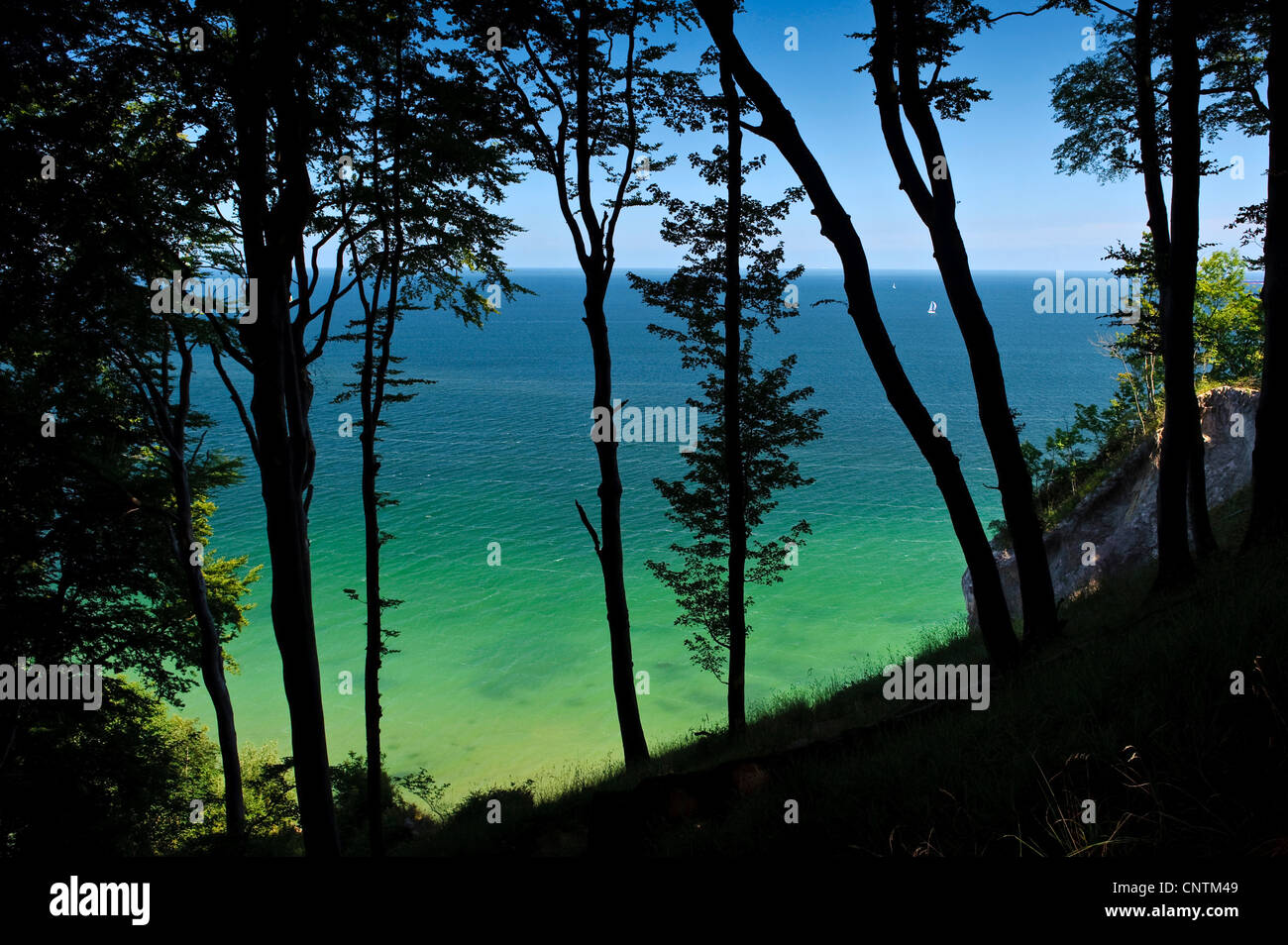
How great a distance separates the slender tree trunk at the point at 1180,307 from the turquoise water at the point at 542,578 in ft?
35.2

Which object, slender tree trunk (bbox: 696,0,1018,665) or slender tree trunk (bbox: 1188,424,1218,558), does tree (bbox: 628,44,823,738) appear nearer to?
slender tree trunk (bbox: 696,0,1018,665)

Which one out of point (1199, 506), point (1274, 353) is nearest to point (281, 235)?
point (1274, 353)

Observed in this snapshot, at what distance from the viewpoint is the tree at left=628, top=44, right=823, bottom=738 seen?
41.7 ft

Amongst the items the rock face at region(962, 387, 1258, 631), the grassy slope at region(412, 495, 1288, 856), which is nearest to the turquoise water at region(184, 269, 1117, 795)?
the rock face at region(962, 387, 1258, 631)

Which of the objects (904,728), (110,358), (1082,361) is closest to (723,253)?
(904,728)

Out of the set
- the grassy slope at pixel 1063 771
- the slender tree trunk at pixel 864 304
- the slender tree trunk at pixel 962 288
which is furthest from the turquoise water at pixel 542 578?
the slender tree trunk at pixel 962 288

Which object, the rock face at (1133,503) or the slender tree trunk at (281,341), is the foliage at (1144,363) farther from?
the slender tree trunk at (281,341)

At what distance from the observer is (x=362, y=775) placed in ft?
65.4

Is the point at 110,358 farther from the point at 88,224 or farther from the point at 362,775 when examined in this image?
the point at 362,775

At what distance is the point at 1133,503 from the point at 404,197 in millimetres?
18852

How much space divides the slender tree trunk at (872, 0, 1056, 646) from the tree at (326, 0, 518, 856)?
5.89 meters

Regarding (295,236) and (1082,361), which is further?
(1082,361)

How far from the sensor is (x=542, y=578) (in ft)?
134
